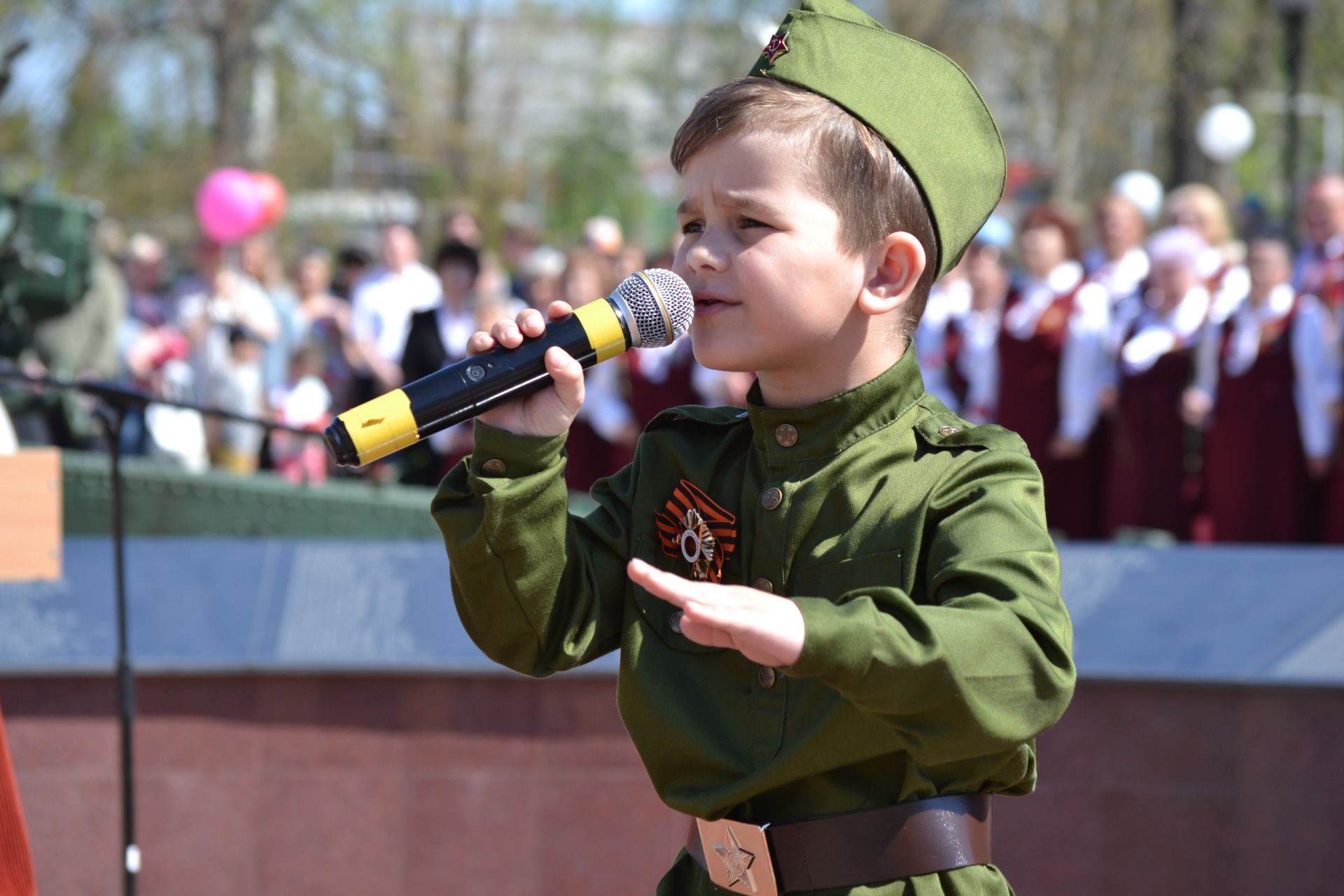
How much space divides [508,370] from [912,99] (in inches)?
22.1

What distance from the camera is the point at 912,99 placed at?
6.31ft

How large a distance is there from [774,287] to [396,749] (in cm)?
273

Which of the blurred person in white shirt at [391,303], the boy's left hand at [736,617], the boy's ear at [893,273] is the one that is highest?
the boy's ear at [893,273]

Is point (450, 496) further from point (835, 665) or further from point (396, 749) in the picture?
point (396, 749)

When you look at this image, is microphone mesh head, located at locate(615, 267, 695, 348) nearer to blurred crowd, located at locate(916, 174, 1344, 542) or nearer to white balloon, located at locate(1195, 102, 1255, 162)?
blurred crowd, located at locate(916, 174, 1344, 542)

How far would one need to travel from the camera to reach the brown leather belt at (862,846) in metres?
1.89

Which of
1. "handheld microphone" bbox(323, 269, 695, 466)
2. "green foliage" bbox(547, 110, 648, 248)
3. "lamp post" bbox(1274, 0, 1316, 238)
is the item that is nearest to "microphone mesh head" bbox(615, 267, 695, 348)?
"handheld microphone" bbox(323, 269, 695, 466)

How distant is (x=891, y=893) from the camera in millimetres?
1901

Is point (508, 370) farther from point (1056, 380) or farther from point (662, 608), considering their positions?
point (1056, 380)

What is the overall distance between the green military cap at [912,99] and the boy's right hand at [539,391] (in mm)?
396

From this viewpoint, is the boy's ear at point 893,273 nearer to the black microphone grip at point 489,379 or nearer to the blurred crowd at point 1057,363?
the black microphone grip at point 489,379

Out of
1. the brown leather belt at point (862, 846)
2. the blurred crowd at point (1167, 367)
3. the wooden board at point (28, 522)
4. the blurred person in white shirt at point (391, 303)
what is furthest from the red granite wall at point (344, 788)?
the blurred person in white shirt at point (391, 303)

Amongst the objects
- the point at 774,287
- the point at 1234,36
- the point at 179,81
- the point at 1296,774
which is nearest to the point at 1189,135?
the point at 1234,36

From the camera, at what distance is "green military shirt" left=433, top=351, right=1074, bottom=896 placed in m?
1.81
